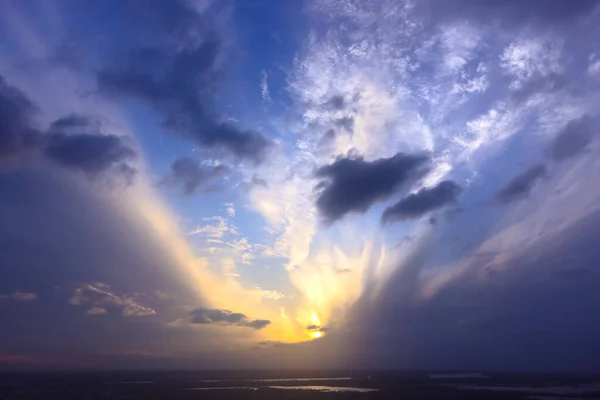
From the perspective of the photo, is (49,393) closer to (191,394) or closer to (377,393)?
(191,394)

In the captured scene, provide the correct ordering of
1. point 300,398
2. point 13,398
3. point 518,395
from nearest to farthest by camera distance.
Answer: point 13,398 < point 300,398 < point 518,395

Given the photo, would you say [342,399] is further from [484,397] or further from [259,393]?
[484,397]

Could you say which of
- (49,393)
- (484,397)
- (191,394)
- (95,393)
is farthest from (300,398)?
(49,393)

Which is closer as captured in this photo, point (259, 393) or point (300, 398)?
point (300, 398)

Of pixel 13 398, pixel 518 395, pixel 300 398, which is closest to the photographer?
pixel 13 398

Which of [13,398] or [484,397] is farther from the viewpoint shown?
[484,397]

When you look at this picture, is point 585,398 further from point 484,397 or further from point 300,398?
point 300,398

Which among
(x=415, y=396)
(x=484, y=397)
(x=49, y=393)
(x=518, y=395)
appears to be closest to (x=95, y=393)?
(x=49, y=393)

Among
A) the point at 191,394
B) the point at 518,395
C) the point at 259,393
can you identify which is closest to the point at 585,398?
the point at 518,395
